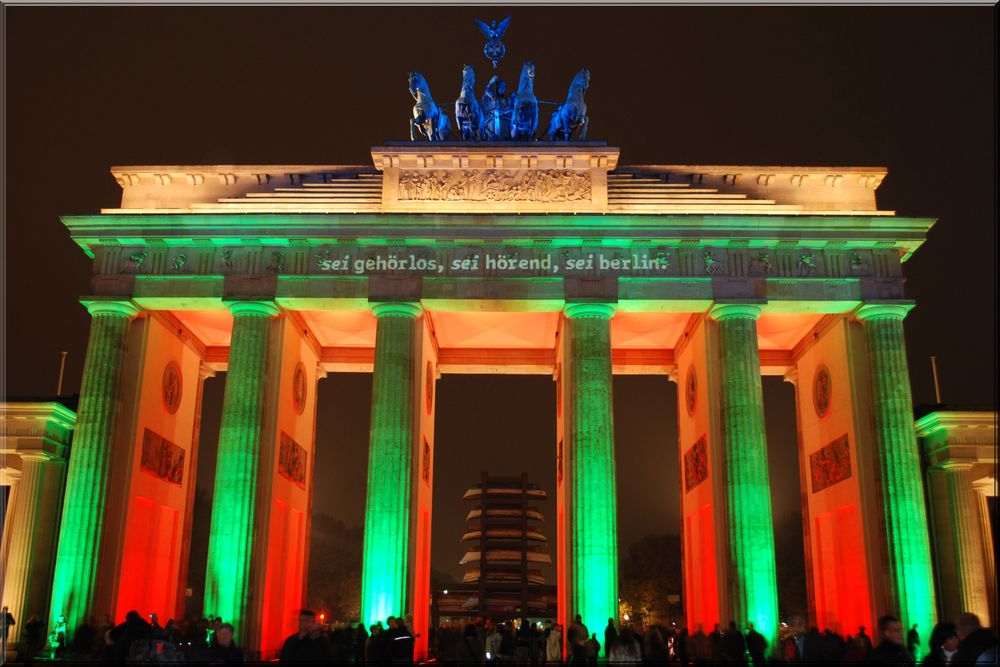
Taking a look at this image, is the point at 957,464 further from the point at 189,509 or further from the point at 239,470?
the point at 189,509

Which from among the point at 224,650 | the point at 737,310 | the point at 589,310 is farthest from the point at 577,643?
the point at 737,310

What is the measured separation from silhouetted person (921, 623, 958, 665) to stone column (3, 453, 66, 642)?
25.8m

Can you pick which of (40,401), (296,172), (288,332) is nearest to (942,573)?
(288,332)

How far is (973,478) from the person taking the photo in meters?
30.4

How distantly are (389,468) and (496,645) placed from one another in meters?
6.91

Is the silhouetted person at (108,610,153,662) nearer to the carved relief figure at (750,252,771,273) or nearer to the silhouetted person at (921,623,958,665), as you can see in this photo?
the silhouetted person at (921,623,958,665)

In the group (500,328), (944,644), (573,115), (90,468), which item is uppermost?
(573,115)

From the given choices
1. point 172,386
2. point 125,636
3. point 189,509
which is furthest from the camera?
point 189,509

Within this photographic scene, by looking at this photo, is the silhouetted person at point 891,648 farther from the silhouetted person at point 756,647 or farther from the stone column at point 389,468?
the stone column at point 389,468

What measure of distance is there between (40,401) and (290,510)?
9.42 metres

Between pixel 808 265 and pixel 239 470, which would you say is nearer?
pixel 239 470

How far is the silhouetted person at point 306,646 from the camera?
973cm

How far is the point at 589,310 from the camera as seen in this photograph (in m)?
28.9

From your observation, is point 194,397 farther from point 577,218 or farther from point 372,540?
point 577,218
